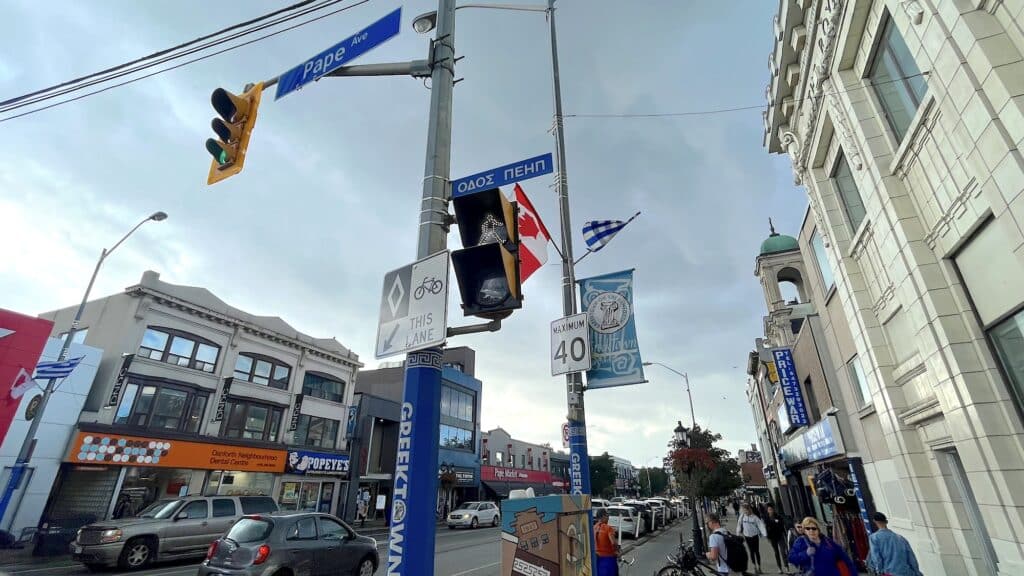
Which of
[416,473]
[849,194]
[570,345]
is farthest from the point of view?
[849,194]

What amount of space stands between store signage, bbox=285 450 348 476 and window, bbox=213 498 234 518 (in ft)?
47.8

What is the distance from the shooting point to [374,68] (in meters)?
4.86

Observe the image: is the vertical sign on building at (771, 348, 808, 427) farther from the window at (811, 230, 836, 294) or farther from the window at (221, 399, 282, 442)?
the window at (221, 399, 282, 442)

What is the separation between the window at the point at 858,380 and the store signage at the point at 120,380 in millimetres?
29154

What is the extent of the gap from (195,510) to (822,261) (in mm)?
20683

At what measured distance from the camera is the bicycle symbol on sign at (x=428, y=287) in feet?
11.0

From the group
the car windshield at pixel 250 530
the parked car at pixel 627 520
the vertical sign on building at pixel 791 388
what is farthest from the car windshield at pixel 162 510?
the vertical sign on building at pixel 791 388

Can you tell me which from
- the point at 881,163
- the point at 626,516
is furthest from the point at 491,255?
the point at 626,516

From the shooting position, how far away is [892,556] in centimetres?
697

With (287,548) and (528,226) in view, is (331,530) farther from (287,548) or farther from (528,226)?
(528,226)

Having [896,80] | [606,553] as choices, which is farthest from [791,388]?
[606,553]

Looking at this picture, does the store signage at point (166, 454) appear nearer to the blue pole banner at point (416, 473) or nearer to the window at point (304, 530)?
the window at point (304, 530)

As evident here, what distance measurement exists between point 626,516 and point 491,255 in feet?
81.6

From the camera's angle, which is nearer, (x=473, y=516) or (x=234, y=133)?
(x=234, y=133)
